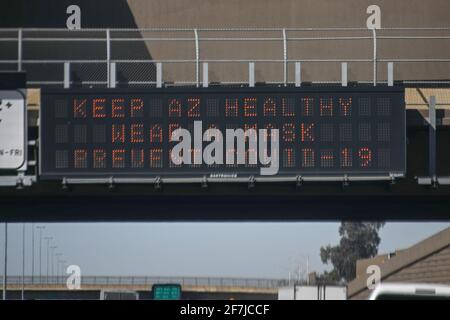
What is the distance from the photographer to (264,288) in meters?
41.0

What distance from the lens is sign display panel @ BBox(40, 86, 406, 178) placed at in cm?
2912

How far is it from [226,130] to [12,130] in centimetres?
537

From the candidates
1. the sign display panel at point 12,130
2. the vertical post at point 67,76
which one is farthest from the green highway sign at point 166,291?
the vertical post at point 67,76

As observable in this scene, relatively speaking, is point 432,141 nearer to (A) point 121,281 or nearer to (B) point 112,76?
(B) point 112,76

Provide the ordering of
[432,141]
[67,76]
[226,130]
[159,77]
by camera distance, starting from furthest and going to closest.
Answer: [67,76] < [159,77] < [432,141] < [226,130]

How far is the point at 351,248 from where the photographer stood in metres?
52.0

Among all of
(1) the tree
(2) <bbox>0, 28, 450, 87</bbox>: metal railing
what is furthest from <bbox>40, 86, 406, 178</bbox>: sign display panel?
(1) the tree

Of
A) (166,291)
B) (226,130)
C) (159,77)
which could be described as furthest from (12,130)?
(166,291)

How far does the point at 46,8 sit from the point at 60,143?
1331 centimetres

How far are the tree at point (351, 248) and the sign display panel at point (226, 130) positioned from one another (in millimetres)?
13028

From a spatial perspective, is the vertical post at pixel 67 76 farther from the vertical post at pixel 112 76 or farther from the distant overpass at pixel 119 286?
the distant overpass at pixel 119 286

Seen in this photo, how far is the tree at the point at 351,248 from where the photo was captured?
148ft
